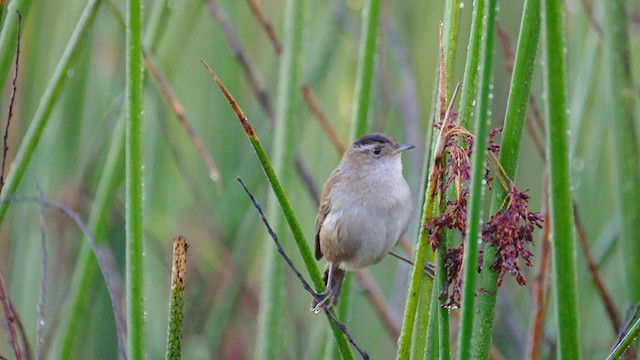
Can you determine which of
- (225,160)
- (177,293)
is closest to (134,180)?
(177,293)

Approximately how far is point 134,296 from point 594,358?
87.9 inches

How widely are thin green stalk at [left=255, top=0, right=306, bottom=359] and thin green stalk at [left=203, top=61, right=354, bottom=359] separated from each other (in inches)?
17.7

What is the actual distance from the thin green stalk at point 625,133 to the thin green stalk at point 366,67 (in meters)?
0.51

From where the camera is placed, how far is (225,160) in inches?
136

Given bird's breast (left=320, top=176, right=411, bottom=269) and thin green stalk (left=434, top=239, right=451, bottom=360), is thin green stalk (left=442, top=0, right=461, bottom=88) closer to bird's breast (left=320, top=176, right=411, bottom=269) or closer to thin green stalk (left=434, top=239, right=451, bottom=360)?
thin green stalk (left=434, top=239, right=451, bottom=360)

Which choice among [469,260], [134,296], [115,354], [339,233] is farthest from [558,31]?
[115,354]

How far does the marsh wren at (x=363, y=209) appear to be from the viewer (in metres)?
2.62

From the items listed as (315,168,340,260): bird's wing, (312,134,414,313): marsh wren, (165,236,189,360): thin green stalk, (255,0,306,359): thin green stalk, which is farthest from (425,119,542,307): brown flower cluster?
(315,168,340,260): bird's wing

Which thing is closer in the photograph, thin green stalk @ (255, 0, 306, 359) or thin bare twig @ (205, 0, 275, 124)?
thin green stalk @ (255, 0, 306, 359)

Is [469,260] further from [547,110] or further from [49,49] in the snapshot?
[49,49]

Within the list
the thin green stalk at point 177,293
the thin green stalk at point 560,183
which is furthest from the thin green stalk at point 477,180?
the thin green stalk at point 177,293

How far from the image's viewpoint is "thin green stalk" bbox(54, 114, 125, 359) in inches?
77.8

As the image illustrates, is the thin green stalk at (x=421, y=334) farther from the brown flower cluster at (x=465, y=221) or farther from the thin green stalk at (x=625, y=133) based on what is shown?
the thin green stalk at (x=625, y=133)

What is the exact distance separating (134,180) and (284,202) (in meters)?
0.29
